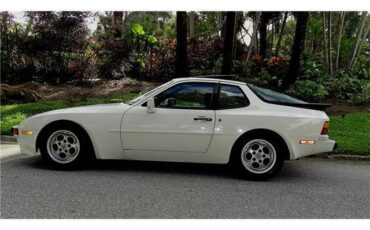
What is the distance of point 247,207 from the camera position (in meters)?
4.41

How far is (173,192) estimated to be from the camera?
485 centimetres

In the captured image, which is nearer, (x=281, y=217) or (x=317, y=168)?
(x=281, y=217)

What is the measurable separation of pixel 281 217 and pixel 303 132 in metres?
1.66

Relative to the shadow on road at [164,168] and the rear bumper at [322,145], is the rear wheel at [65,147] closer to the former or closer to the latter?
the shadow on road at [164,168]

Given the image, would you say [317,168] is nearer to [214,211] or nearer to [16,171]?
[214,211]

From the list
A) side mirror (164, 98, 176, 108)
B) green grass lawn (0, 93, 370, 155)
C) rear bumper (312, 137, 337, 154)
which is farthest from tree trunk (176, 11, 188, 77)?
rear bumper (312, 137, 337, 154)

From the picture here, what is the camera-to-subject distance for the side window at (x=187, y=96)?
5578 mm

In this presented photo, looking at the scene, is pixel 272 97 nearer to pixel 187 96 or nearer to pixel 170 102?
pixel 187 96

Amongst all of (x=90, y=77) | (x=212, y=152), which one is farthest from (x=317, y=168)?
(x=90, y=77)

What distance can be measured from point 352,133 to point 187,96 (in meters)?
4.44

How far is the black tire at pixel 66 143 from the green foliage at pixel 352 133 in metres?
4.48

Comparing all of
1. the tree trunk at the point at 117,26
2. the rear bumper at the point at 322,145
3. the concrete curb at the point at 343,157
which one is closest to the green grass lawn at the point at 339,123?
the concrete curb at the point at 343,157

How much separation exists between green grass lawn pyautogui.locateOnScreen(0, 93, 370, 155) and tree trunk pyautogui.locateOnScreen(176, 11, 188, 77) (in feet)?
7.08

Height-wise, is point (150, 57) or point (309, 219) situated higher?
point (150, 57)
